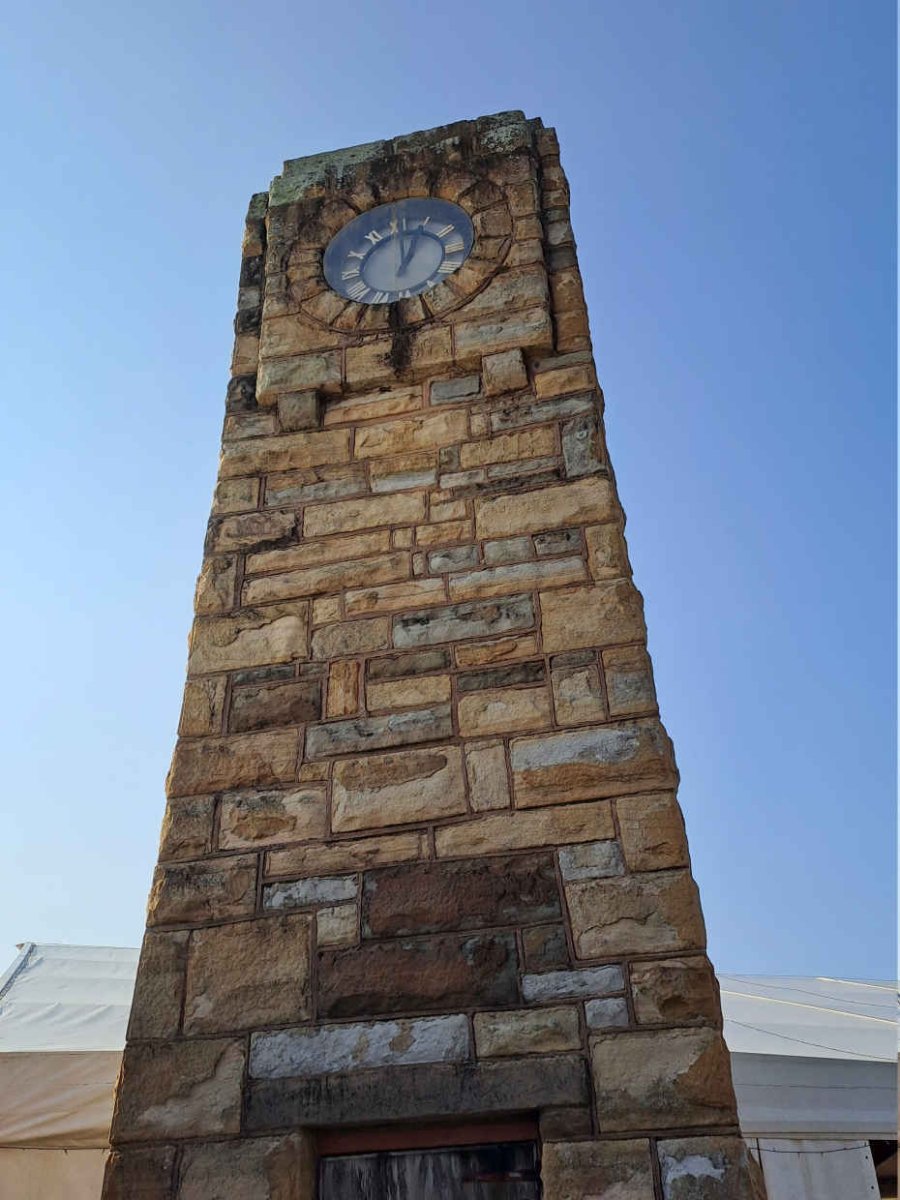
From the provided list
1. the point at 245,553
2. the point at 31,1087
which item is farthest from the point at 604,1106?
the point at 31,1087

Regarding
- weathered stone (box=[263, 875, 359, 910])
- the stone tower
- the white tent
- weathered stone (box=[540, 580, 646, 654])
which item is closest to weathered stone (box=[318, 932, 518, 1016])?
the stone tower

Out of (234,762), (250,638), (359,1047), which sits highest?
(250,638)

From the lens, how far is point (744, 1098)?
171 inches

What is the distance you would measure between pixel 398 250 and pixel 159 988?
3.22 m

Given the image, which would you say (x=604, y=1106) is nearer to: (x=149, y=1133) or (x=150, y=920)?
(x=149, y=1133)

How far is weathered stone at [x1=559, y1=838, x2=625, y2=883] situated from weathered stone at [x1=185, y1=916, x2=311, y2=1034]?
738 mm

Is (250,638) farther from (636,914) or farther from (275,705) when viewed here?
(636,914)

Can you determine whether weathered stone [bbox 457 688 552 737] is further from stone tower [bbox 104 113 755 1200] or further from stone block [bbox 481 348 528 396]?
stone block [bbox 481 348 528 396]

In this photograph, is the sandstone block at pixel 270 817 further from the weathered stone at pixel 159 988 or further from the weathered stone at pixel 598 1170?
the weathered stone at pixel 598 1170

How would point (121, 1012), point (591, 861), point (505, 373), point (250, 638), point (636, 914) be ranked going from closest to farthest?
point (636, 914) → point (591, 861) → point (250, 638) → point (505, 373) → point (121, 1012)

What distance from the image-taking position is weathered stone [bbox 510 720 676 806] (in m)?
2.83

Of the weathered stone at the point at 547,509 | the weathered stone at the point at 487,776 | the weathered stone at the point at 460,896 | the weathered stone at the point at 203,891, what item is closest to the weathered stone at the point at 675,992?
the weathered stone at the point at 460,896

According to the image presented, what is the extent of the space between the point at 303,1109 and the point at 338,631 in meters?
1.44

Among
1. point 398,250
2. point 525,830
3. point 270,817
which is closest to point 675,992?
point 525,830
